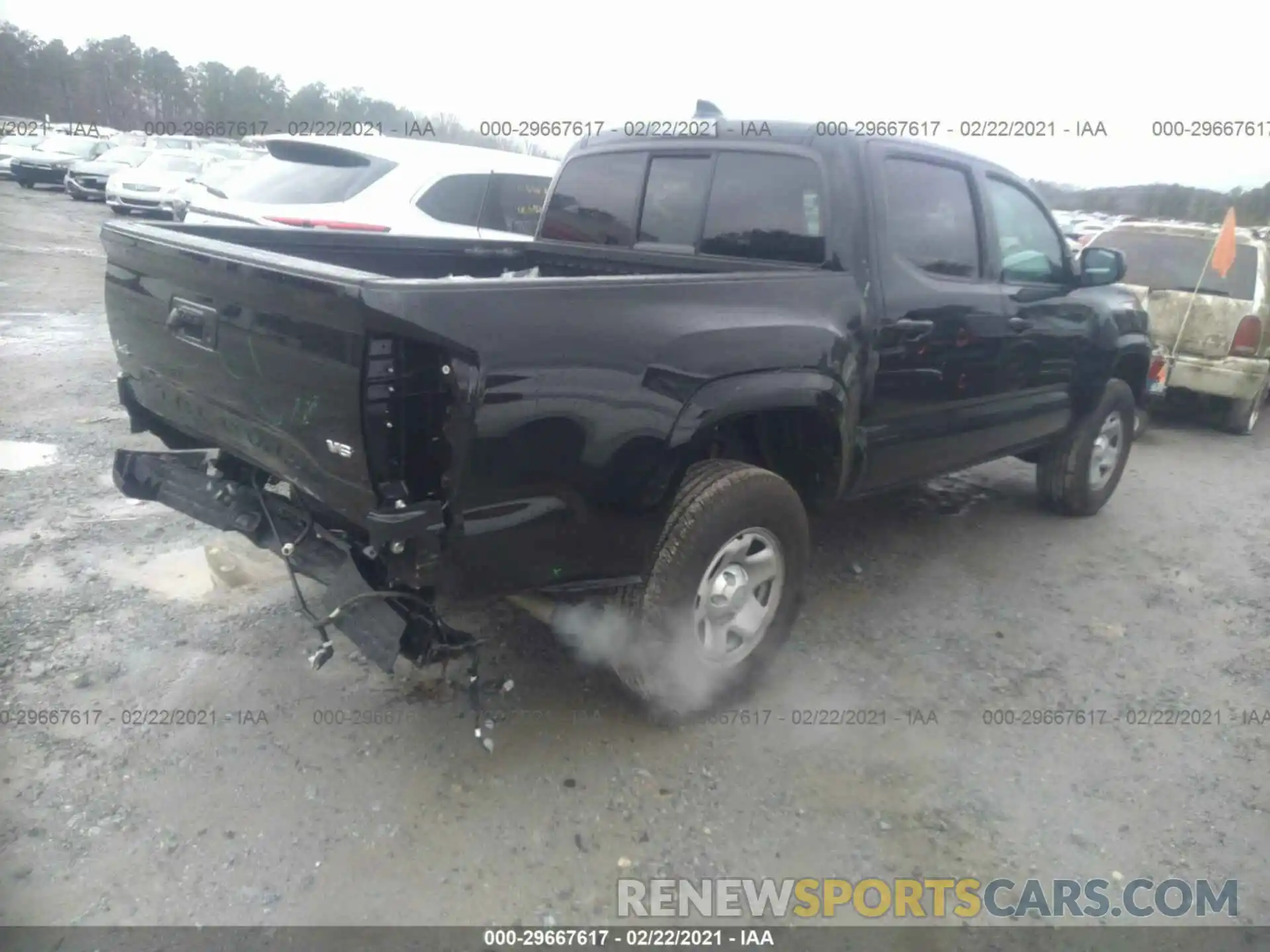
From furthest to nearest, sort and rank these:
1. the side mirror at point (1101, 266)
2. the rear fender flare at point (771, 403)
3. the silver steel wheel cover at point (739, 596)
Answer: the side mirror at point (1101, 266) → the silver steel wheel cover at point (739, 596) → the rear fender flare at point (771, 403)

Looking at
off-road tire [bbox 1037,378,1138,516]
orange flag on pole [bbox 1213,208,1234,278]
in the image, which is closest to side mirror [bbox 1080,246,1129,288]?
off-road tire [bbox 1037,378,1138,516]

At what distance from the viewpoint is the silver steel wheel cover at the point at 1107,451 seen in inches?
215

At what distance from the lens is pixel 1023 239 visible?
461 centimetres

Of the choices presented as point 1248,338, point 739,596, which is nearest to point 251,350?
point 739,596

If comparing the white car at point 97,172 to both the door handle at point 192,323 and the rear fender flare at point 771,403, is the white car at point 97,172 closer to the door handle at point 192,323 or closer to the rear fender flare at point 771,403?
the door handle at point 192,323

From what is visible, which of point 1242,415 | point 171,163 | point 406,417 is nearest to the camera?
point 406,417

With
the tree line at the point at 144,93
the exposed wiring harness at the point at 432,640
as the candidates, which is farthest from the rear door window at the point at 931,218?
the tree line at the point at 144,93

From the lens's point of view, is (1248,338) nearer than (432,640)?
No

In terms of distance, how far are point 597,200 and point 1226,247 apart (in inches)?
243

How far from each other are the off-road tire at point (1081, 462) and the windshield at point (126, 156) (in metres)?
21.5

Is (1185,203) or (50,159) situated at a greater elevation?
(1185,203)

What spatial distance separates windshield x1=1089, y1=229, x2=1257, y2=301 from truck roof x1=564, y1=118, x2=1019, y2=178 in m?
4.63

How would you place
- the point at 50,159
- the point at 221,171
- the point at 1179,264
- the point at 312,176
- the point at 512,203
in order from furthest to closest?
the point at 50,159
the point at 221,171
the point at 1179,264
the point at 512,203
the point at 312,176

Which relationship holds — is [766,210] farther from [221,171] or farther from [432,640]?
[221,171]
